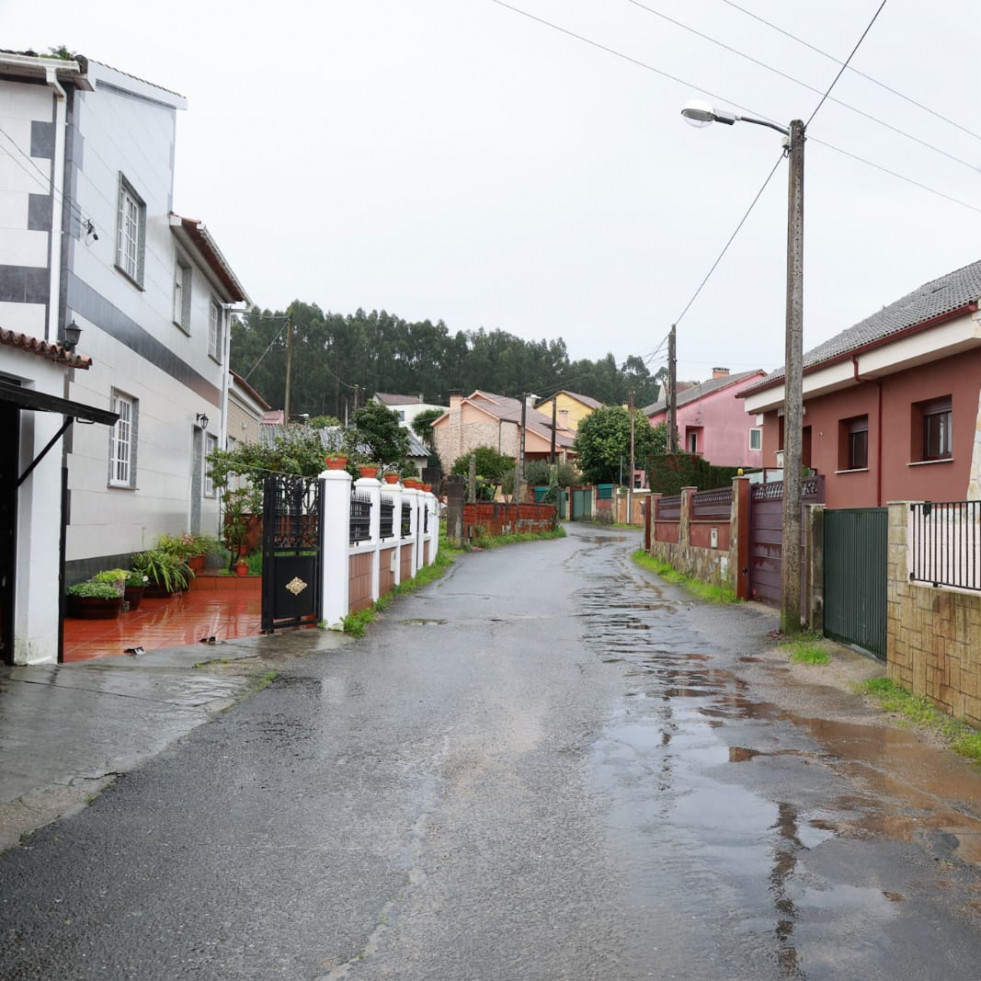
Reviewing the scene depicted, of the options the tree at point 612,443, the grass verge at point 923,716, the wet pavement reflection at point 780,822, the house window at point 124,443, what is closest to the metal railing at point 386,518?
the house window at point 124,443

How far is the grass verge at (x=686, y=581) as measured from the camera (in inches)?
685

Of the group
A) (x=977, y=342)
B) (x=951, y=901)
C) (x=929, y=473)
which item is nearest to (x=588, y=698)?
(x=951, y=901)

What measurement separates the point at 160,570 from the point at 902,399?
14.3 meters

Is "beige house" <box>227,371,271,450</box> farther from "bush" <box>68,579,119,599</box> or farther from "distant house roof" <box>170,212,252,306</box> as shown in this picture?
"bush" <box>68,579,119,599</box>

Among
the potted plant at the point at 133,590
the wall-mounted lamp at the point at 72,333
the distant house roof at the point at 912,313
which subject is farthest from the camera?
the distant house roof at the point at 912,313

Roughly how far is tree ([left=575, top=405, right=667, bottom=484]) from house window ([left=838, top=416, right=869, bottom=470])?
37.5 meters

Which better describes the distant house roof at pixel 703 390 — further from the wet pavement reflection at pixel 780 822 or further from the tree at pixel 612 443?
the wet pavement reflection at pixel 780 822

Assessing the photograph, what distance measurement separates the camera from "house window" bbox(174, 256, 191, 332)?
53.2ft

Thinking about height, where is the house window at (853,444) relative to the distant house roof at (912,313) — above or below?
below

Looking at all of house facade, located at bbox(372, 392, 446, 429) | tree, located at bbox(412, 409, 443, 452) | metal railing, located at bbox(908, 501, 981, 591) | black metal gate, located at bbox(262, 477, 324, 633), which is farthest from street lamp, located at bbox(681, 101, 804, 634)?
house facade, located at bbox(372, 392, 446, 429)

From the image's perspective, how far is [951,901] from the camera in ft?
13.2

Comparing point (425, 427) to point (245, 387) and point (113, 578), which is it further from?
point (113, 578)

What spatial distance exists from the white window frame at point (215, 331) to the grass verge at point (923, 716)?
13833 millimetres

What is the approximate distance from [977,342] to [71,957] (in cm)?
1652
